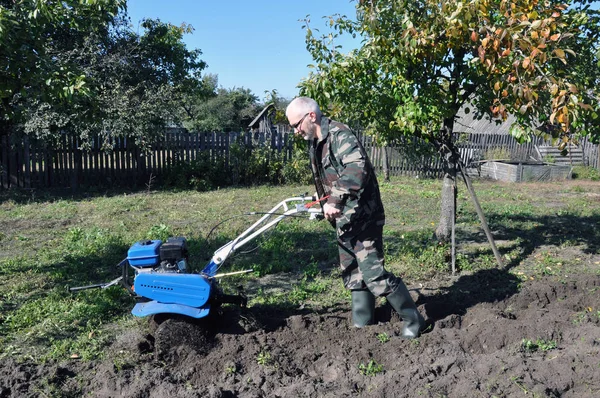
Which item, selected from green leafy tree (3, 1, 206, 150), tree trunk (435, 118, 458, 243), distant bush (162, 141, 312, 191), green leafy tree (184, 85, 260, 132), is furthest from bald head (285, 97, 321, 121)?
green leafy tree (184, 85, 260, 132)

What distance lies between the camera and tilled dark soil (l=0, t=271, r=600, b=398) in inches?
135

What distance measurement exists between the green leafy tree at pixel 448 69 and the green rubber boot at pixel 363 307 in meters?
2.08

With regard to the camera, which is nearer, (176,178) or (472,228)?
(472,228)

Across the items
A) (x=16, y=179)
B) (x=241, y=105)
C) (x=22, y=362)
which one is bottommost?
(x=22, y=362)

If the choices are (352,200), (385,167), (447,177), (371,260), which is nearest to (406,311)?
(371,260)

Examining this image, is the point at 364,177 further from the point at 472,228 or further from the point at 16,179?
the point at 16,179

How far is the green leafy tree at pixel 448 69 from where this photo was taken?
15.5 ft

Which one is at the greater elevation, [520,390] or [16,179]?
[16,179]

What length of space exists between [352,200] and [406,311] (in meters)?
1.05

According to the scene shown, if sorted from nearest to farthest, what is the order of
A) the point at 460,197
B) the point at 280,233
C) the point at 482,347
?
the point at 482,347 < the point at 280,233 < the point at 460,197

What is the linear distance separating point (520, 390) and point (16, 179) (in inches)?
495

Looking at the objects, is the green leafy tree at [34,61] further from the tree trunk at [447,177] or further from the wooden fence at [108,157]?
the wooden fence at [108,157]

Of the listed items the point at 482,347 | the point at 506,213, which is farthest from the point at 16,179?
the point at 482,347

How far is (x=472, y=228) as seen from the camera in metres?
8.40
